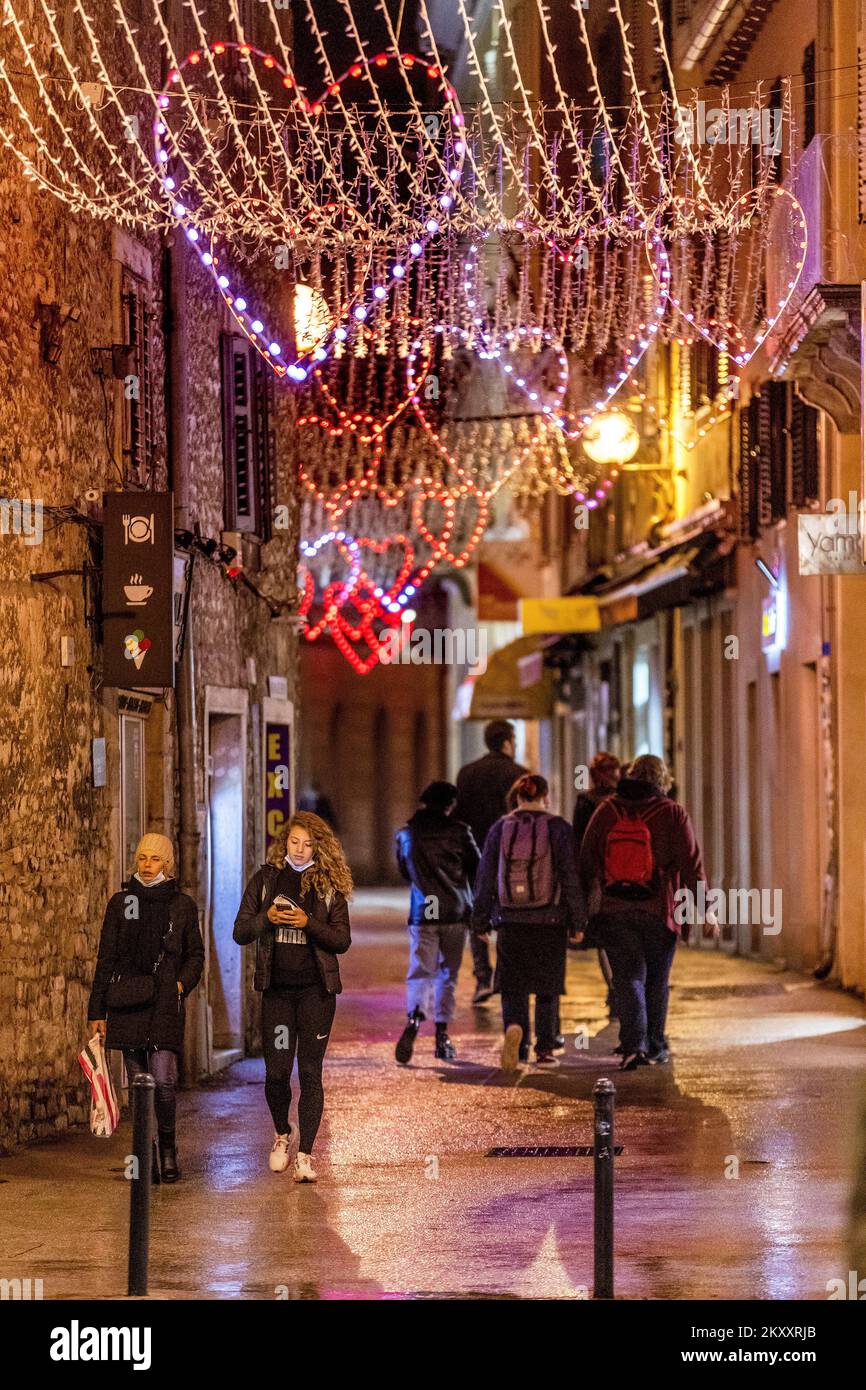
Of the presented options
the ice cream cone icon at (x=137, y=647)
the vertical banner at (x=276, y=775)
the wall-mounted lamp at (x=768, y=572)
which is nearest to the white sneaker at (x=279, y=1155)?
the ice cream cone icon at (x=137, y=647)

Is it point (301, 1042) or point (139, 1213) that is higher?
point (301, 1042)

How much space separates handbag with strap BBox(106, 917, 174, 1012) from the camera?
11.7 m

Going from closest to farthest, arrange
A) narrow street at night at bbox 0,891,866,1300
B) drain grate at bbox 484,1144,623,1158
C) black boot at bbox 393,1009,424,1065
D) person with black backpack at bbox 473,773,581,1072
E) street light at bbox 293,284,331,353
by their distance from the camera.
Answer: narrow street at night at bbox 0,891,866,1300
drain grate at bbox 484,1144,623,1158
person with black backpack at bbox 473,773,581,1072
black boot at bbox 393,1009,424,1065
street light at bbox 293,284,331,353

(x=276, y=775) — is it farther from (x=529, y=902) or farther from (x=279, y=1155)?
(x=279, y=1155)

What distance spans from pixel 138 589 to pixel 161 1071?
3274 mm

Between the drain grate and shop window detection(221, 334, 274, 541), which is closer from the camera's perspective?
the drain grate

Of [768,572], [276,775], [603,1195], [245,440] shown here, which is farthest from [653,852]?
[768,572]

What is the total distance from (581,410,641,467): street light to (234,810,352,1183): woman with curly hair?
18.0 meters

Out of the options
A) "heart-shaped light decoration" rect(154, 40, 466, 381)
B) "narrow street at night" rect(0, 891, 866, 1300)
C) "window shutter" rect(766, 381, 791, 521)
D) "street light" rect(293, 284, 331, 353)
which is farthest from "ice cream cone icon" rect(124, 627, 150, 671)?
"window shutter" rect(766, 381, 791, 521)

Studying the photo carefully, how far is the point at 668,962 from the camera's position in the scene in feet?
53.2

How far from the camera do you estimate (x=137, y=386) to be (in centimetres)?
1540

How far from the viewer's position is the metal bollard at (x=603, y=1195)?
877 cm

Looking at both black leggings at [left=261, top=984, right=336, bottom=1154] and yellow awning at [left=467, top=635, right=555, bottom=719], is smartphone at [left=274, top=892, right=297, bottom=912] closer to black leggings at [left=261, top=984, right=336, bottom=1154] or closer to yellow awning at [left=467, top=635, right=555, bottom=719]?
black leggings at [left=261, top=984, right=336, bottom=1154]
